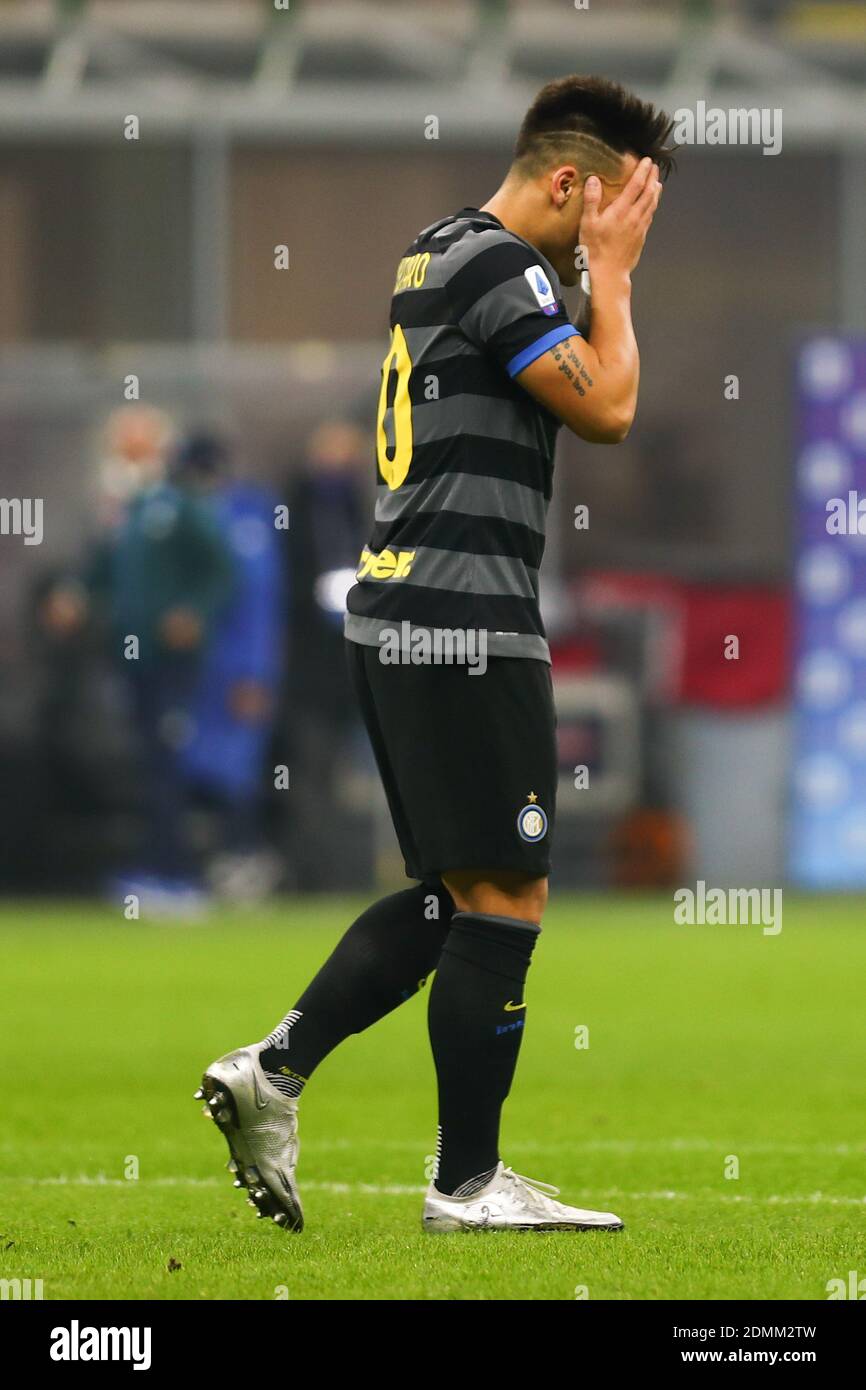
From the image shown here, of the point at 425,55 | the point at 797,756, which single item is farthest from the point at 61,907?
the point at 425,55

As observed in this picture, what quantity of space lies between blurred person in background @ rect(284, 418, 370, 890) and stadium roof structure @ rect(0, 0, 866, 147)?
243cm

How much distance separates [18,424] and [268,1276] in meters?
11.8

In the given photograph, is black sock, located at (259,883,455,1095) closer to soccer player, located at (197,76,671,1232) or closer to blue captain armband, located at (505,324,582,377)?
soccer player, located at (197,76,671,1232)

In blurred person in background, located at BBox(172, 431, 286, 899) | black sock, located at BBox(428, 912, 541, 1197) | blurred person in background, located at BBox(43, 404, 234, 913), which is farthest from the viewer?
blurred person in background, located at BBox(172, 431, 286, 899)

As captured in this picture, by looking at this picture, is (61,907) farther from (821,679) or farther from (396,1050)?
(396,1050)

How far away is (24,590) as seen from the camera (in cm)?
1579

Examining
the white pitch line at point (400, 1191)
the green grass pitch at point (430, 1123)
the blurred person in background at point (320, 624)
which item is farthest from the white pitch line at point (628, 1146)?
the blurred person in background at point (320, 624)

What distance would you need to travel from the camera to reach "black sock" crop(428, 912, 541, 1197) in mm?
5020

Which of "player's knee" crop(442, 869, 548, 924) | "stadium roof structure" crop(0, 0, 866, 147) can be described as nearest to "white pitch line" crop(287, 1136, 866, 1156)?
"player's knee" crop(442, 869, 548, 924)

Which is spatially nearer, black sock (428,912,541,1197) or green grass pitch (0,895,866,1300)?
green grass pitch (0,895,866,1300)

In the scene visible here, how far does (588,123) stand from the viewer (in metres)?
5.16

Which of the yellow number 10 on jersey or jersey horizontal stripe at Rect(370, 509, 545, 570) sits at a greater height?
the yellow number 10 on jersey

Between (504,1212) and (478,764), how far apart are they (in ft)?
2.85

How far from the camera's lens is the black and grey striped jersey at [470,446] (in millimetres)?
4973
